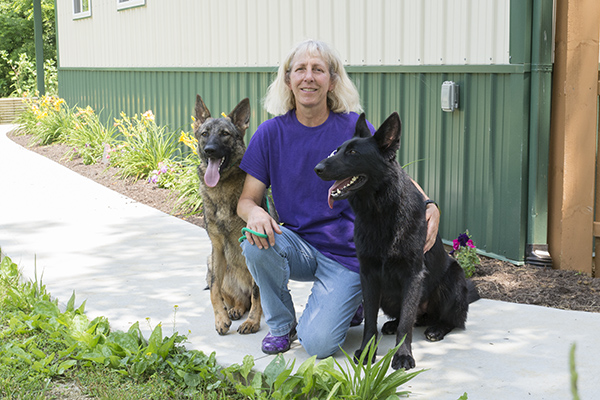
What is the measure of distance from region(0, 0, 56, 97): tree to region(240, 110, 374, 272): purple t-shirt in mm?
24733

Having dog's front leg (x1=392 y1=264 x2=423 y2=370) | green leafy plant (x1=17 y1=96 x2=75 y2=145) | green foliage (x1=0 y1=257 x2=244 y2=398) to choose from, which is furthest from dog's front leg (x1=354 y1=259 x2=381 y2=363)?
green leafy plant (x1=17 y1=96 x2=75 y2=145)

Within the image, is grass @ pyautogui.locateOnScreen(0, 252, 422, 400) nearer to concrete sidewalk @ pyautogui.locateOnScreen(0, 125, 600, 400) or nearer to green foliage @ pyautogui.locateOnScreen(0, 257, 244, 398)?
green foliage @ pyautogui.locateOnScreen(0, 257, 244, 398)

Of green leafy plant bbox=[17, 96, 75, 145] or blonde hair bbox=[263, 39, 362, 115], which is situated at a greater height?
blonde hair bbox=[263, 39, 362, 115]

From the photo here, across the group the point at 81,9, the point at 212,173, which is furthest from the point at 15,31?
the point at 212,173

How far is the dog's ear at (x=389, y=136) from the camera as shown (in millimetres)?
3199

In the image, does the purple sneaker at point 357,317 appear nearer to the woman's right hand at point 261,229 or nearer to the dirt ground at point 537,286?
the woman's right hand at point 261,229

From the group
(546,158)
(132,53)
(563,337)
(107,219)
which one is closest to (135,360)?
(563,337)

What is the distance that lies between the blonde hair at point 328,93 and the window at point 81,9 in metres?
11.7

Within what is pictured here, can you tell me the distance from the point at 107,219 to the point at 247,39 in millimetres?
3063

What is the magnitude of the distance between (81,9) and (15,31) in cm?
1347

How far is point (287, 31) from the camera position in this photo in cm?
809

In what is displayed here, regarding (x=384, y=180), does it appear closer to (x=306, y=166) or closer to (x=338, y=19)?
(x=306, y=166)

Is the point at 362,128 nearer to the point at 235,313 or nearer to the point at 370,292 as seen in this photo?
the point at 370,292

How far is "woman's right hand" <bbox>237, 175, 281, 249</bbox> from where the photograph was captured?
357 cm
